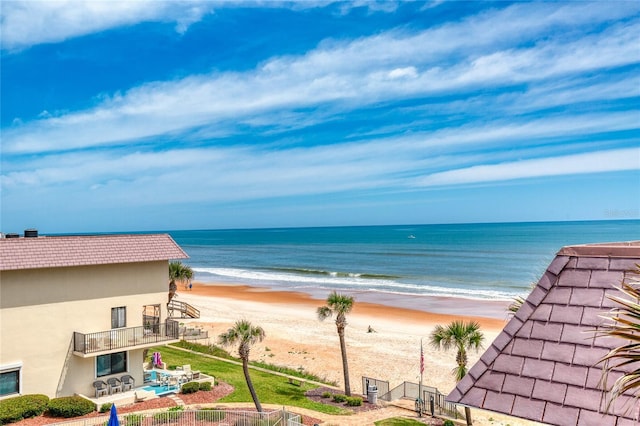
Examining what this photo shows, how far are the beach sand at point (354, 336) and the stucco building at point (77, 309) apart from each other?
430 inches

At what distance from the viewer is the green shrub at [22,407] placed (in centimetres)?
1869

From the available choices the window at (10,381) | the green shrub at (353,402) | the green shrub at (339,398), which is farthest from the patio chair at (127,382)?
the green shrub at (353,402)

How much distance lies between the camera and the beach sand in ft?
97.5

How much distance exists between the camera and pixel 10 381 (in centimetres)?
2033

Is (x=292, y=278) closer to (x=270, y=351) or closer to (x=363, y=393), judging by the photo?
(x=270, y=351)

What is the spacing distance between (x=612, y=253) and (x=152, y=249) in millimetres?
21633

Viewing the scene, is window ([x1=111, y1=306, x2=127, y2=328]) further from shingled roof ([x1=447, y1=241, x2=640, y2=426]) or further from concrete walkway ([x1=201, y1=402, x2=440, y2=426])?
shingled roof ([x1=447, y1=241, x2=640, y2=426])

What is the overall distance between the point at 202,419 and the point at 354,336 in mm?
21878

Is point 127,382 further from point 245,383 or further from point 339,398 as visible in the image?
point 339,398

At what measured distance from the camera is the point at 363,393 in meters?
26.0

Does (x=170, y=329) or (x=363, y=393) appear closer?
(x=170, y=329)

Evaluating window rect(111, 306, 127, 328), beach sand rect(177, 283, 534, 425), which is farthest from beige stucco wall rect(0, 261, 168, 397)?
beach sand rect(177, 283, 534, 425)

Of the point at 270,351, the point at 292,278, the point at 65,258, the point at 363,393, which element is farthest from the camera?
the point at 292,278

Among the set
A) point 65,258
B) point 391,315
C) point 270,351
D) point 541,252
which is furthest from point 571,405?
point 541,252
